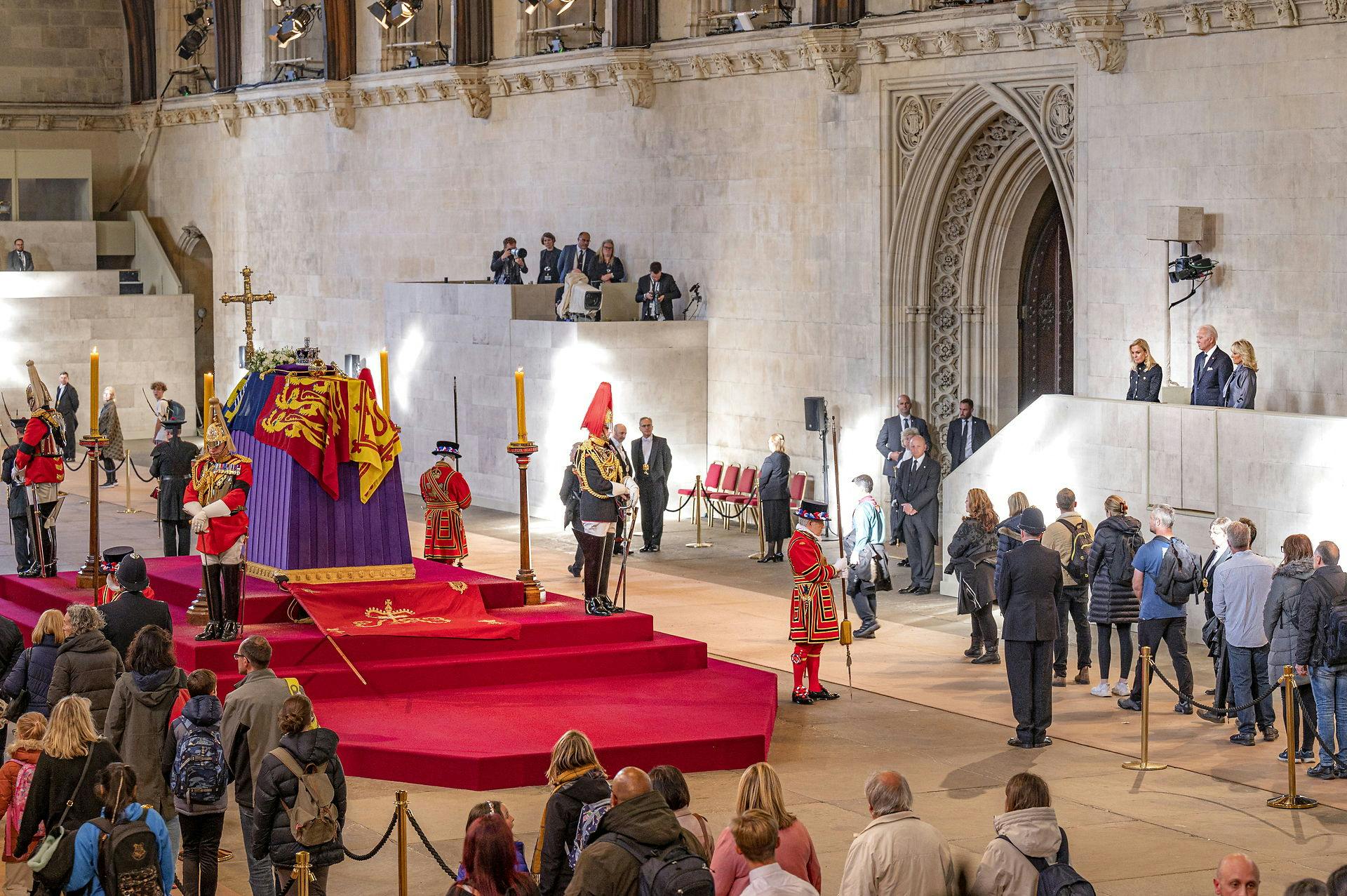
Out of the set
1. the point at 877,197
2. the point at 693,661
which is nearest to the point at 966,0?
the point at 877,197

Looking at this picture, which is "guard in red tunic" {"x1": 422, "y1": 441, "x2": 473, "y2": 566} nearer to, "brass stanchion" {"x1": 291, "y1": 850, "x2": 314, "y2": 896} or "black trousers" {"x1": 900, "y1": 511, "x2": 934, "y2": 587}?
"black trousers" {"x1": 900, "y1": 511, "x2": 934, "y2": 587}

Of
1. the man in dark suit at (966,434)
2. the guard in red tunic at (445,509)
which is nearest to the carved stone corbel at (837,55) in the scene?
the man in dark suit at (966,434)

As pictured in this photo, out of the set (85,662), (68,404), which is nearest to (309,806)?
(85,662)

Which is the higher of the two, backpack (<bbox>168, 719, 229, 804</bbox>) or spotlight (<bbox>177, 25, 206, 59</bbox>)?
spotlight (<bbox>177, 25, 206, 59</bbox>)

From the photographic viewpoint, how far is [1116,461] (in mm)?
15578

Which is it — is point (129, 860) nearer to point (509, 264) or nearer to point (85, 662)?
point (85, 662)

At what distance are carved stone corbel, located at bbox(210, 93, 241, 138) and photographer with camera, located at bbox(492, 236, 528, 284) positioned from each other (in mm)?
9413

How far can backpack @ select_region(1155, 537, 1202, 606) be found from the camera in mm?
12547

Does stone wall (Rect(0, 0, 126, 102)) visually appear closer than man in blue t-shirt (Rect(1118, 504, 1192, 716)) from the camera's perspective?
No

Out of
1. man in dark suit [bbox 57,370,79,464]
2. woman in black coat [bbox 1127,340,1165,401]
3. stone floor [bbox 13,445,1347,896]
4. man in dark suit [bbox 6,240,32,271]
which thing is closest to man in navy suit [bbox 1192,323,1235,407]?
woman in black coat [bbox 1127,340,1165,401]

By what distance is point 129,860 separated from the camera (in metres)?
7.03

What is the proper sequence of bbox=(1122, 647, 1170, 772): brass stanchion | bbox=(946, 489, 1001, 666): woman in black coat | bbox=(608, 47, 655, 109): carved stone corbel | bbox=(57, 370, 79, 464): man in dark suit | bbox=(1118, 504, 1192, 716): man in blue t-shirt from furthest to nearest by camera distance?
bbox=(57, 370, 79, 464): man in dark suit → bbox=(608, 47, 655, 109): carved stone corbel → bbox=(946, 489, 1001, 666): woman in black coat → bbox=(1118, 504, 1192, 716): man in blue t-shirt → bbox=(1122, 647, 1170, 772): brass stanchion

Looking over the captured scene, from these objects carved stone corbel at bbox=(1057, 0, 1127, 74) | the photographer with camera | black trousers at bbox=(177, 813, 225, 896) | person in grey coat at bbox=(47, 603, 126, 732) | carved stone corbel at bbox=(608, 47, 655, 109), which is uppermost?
carved stone corbel at bbox=(608, 47, 655, 109)

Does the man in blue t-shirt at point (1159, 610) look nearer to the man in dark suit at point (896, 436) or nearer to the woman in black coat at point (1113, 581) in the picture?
the woman in black coat at point (1113, 581)
